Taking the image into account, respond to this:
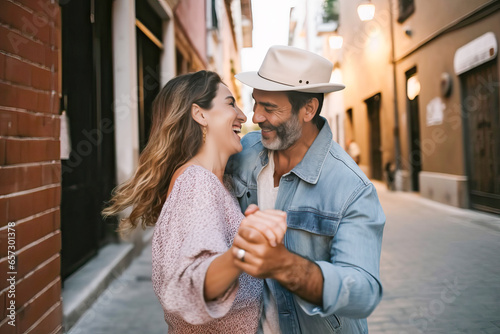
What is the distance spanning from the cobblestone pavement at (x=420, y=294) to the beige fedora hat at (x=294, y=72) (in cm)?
149

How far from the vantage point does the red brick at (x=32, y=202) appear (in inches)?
72.3

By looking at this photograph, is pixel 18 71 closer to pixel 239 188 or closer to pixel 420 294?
pixel 239 188

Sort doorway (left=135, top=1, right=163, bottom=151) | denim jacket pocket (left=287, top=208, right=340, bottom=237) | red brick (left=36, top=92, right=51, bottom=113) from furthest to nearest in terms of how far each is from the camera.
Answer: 1. doorway (left=135, top=1, right=163, bottom=151)
2. red brick (left=36, top=92, right=51, bottom=113)
3. denim jacket pocket (left=287, top=208, right=340, bottom=237)

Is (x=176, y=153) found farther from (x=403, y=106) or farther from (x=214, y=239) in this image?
(x=403, y=106)

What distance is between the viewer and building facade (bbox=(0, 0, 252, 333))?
73.2 inches

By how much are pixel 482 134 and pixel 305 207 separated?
24.3 feet

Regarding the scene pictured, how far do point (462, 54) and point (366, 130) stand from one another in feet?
25.4

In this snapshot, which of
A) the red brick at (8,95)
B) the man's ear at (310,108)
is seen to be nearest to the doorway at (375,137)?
the man's ear at (310,108)

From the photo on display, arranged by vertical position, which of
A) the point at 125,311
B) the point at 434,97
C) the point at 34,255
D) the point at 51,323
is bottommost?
the point at 125,311

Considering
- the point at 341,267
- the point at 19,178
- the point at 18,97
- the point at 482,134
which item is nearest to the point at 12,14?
the point at 18,97

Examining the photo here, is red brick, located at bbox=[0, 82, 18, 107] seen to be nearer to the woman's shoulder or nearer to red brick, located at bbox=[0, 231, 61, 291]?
red brick, located at bbox=[0, 231, 61, 291]

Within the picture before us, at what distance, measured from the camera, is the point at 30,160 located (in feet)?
6.58

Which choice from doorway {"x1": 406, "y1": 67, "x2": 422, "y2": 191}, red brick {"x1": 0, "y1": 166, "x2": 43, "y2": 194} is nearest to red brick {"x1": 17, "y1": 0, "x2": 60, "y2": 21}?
red brick {"x1": 0, "y1": 166, "x2": 43, "y2": 194}

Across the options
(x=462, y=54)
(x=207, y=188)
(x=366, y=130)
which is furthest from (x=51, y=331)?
(x=366, y=130)
